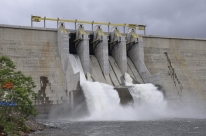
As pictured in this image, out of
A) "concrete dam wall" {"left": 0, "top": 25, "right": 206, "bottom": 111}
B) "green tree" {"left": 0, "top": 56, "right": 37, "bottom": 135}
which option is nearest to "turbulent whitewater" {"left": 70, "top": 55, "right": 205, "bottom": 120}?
"concrete dam wall" {"left": 0, "top": 25, "right": 206, "bottom": 111}

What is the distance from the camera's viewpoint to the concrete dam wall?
30500 millimetres

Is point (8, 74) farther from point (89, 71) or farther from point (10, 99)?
point (89, 71)

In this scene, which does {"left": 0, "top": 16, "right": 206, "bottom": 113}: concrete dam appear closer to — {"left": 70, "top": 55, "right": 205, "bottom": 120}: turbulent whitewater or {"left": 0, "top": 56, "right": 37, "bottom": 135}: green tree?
{"left": 70, "top": 55, "right": 205, "bottom": 120}: turbulent whitewater

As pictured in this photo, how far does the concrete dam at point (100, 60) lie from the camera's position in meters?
30.1

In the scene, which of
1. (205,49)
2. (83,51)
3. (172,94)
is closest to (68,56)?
(83,51)

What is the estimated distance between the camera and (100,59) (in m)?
34.6

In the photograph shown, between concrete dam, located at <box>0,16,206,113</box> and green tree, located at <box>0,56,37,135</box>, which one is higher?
concrete dam, located at <box>0,16,206,113</box>

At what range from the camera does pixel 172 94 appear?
35062 mm

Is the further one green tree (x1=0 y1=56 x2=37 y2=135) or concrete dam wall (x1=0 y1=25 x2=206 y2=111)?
concrete dam wall (x1=0 y1=25 x2=206 y2=111)

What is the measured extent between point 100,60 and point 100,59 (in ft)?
A: 0.34

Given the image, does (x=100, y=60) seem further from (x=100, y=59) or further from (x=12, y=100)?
(x=12, y=100)

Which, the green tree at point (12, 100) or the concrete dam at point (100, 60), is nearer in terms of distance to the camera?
the green tree at point (12, 100)

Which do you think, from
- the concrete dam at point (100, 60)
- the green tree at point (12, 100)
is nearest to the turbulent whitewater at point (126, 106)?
the concrete dam at point (100, 60)

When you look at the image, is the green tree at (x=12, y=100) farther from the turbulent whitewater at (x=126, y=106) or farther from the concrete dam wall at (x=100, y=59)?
the concrete dam wall at (x=100, y=59)
